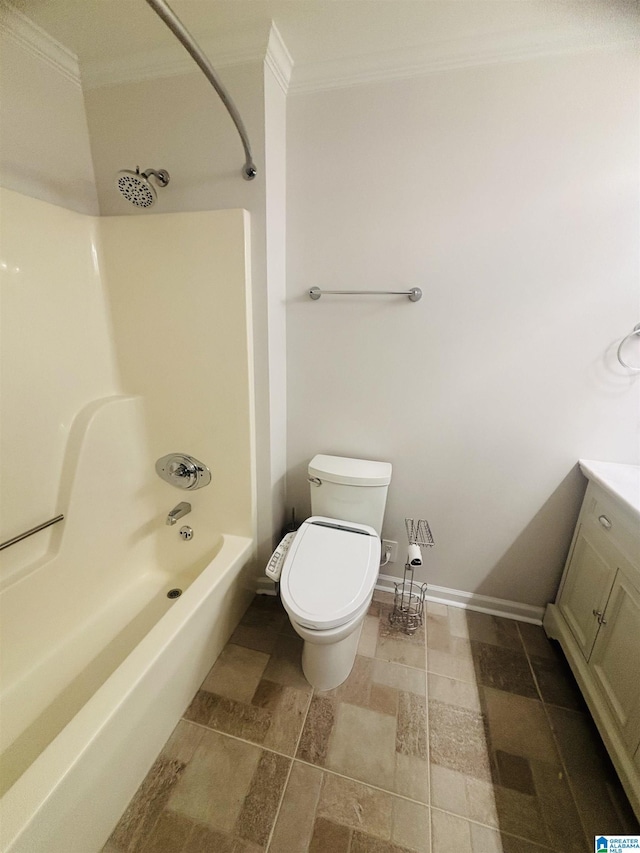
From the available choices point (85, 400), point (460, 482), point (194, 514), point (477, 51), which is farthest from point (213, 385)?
point (477, 51)

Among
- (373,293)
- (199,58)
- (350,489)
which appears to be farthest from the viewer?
(350,489)

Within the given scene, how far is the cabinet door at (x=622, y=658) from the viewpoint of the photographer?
3.10 ft

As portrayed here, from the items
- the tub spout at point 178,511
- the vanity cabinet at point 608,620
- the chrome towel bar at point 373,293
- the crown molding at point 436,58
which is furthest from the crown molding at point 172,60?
the vanity cabinet at point 608,620

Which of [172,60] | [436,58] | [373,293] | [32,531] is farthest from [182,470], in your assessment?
[436,58]

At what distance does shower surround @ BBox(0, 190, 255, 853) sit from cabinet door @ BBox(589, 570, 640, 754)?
1345 millimetres

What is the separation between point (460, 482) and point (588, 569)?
546mm

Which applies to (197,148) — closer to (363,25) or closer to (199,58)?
(199,58)

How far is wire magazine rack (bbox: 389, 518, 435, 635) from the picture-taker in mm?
1516

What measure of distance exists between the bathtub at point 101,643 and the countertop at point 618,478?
1.40 meters

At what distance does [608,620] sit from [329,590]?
3.10ft

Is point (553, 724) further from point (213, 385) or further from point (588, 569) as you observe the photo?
point (213, 385)

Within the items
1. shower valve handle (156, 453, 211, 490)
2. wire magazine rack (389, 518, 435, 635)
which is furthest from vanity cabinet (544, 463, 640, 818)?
shower valve handle (156, 453, 211, 490)

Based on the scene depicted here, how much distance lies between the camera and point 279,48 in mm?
1113

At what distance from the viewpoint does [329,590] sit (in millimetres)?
1123
